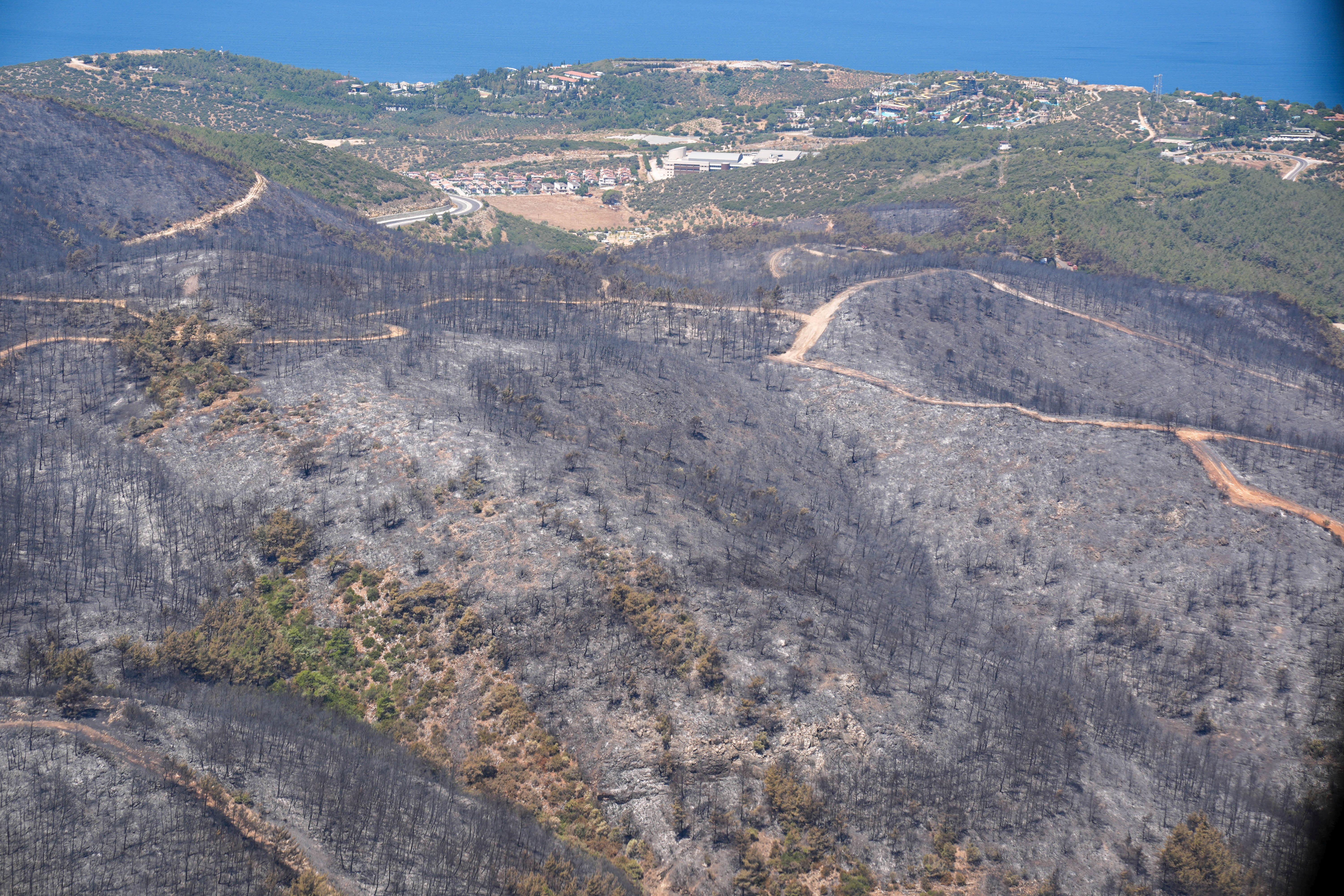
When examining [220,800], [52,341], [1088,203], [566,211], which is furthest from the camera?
[566,211]

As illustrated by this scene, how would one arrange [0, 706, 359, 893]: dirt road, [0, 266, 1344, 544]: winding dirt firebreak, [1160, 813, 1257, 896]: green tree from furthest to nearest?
[0, 266, 1344, 544]: winding dirt firebreak, [1160, 813, 1257, 896]: green tree, [0, 706, 359, 893]: dirt road

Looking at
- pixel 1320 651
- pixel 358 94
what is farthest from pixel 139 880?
pixel 358 94

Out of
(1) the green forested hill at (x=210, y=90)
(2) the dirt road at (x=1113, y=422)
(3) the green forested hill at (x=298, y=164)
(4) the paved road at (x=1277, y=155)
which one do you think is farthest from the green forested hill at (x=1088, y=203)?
(1) the green forested hill at (x=210, y=90)

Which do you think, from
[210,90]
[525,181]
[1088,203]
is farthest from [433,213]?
[1088,203]

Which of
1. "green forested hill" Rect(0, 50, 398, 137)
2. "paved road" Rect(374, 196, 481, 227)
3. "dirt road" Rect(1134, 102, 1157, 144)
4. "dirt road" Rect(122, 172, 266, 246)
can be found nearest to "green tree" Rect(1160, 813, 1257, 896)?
"dirt road" Rect(122, 172, 266, 246)

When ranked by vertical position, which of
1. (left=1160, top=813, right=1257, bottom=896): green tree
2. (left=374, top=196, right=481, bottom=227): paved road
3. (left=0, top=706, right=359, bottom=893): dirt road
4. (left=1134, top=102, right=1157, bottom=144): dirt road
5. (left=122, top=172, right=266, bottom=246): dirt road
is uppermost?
(left=1134, top=102, right=1157, bottom=144): dirt road

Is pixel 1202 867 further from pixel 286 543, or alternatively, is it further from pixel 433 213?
pixel 433 213

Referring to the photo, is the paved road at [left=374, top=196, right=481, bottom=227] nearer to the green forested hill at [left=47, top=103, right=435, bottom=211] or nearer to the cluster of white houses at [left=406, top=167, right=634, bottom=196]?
the green forested hill at [left=47, top=103, right=435, bottom=211]

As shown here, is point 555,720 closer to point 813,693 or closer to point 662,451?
point 813,693
